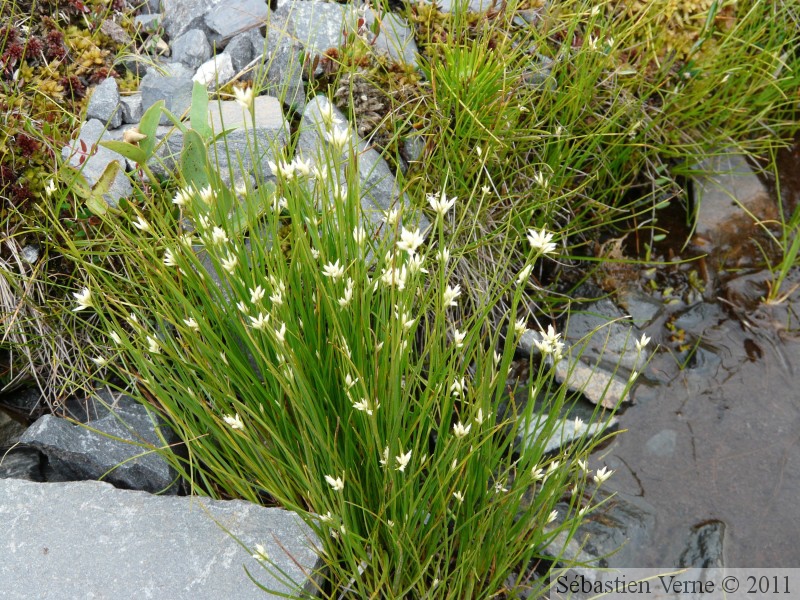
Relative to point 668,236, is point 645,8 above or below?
above

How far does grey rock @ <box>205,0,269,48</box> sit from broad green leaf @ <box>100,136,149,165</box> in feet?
4.40

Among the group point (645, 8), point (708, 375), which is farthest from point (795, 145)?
point (708, 375)

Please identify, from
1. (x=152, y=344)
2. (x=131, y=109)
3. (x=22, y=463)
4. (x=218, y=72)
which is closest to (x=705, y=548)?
(x=152, y=344)

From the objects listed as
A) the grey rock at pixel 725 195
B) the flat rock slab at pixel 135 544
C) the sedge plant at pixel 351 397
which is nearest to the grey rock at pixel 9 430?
the flat rock slab at pixel 135 544

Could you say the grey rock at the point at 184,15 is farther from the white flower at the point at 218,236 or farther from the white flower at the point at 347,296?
the white flower at the point at 347,296

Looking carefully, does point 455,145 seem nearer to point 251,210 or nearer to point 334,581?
point 251,210

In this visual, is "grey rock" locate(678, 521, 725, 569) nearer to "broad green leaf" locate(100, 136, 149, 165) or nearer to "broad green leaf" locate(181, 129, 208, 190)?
"broad green leaf" locate(181, 129, 208, 190)

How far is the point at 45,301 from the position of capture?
3055mm

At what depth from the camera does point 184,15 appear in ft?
12.9

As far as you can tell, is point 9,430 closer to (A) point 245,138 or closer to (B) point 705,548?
(A) point 245,138

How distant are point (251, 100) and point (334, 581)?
1.66 metres

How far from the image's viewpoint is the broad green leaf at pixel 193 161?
9.09 ft

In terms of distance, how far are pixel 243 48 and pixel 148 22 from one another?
59 cm

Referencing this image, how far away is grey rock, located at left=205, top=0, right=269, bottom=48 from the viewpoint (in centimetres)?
380
